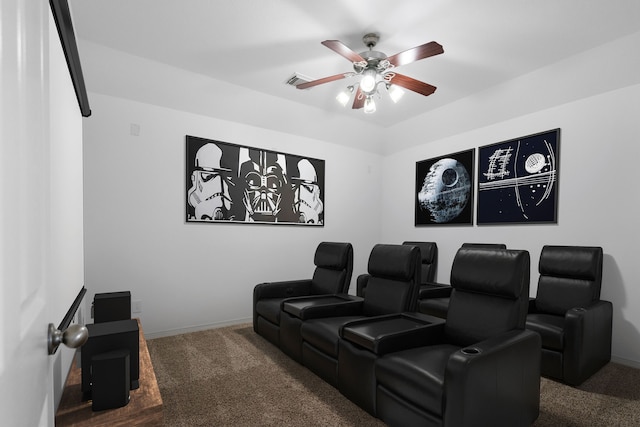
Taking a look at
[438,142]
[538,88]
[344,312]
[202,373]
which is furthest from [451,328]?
[438,142]

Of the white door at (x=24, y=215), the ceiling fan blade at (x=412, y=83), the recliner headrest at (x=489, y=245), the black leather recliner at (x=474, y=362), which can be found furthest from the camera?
the recliner headrest at (x=489, y=245)

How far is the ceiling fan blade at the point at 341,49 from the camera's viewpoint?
250cm

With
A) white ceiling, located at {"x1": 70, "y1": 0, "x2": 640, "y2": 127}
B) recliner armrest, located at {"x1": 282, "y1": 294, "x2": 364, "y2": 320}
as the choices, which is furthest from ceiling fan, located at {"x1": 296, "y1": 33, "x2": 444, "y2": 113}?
recliner armrest, located at {"x1": 282, "y1": 294, "x2": 364, "y2": 320}

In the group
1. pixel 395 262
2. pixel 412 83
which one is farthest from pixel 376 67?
pixel 395 262

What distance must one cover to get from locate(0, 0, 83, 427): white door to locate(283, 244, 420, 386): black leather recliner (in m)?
2.07

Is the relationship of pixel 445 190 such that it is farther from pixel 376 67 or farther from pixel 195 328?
pixel 195 328

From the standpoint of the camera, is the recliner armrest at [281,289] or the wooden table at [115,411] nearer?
the wooden table at [115,411]

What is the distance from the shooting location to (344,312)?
3.08m

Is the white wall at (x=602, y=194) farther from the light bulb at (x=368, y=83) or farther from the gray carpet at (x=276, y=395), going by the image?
the light bulb at (x=368, y=83)

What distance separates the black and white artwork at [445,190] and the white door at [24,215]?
15.1ft

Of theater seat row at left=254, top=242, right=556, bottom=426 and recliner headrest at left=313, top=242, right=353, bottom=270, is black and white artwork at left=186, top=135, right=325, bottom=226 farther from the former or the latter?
theater seat row at left=254, top=242, right=556, bottom=426

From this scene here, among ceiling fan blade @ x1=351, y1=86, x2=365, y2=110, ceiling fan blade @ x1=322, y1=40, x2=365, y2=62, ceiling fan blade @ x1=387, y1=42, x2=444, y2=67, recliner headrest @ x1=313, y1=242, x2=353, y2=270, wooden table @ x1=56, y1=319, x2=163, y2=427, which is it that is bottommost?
wooden table @ x1=56, y1=319, x2=163, y2=427

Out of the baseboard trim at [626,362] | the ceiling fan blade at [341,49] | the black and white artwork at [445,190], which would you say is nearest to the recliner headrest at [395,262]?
the ceiling fan blade at [341,49]

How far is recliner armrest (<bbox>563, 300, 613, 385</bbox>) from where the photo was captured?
2.56 meters
